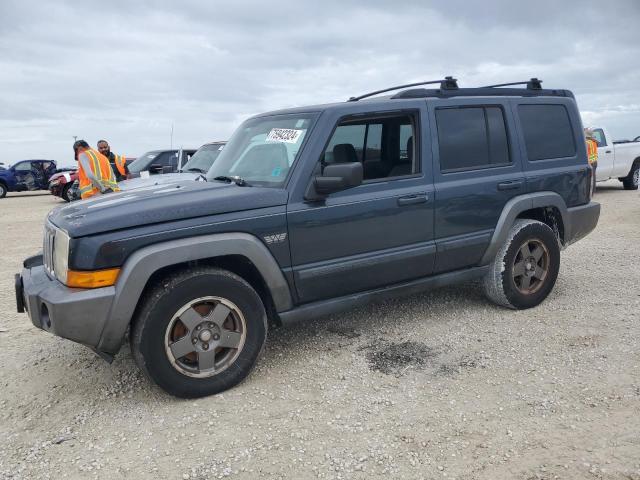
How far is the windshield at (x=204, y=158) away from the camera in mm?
9602

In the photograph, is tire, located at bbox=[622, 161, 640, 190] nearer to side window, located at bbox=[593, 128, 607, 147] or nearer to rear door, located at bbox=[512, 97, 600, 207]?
side window, located at bbox=[593, 128, 607, 147]

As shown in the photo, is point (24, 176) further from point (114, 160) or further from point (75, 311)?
point (75, 311)

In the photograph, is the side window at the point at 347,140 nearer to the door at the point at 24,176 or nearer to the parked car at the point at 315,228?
the parked car at the point at 315,228

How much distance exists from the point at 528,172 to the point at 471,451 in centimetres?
274

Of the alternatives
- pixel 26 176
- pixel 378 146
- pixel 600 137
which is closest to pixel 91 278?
pixel 378 146

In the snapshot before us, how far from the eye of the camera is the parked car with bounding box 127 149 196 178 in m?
12.3

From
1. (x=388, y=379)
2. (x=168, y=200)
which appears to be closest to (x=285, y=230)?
(x=168, y=200)

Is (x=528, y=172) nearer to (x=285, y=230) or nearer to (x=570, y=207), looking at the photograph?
(x=570, y=207)

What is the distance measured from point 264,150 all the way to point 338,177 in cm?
82

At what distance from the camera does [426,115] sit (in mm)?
4094

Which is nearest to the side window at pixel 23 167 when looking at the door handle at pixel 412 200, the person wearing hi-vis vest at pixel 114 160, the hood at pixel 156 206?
the person wearing hi-vis vest at pixel 114 160

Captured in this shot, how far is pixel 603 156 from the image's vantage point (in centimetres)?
1341

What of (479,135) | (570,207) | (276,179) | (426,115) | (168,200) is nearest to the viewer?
(168,200)

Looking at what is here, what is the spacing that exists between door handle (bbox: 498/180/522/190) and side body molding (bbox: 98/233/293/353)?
2152 mm
